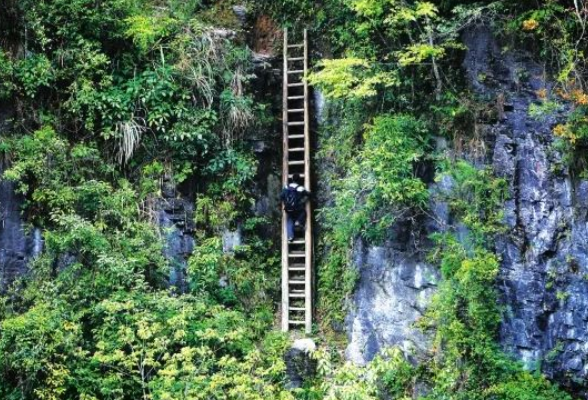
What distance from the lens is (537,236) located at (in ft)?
27.5

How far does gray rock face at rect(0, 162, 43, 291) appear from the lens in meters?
9.55

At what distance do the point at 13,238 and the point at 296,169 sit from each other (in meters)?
4.94

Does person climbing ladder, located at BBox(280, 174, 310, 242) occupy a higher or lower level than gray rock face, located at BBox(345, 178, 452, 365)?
higher

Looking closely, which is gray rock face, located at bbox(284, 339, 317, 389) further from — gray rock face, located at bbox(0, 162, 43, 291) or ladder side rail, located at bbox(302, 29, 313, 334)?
gray rock face, located at bbox(0, 162, 43, 291)

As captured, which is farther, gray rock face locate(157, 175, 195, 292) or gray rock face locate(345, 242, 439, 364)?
gray rock face locate(157, 175, 195, 292)

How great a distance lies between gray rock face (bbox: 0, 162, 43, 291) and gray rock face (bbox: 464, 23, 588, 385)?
711 cm

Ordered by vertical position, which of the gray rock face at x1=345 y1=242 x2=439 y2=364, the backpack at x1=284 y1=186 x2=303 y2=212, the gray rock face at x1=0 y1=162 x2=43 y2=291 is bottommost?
the gray rock face at x1=345 y1=242 x2=439 y2=364

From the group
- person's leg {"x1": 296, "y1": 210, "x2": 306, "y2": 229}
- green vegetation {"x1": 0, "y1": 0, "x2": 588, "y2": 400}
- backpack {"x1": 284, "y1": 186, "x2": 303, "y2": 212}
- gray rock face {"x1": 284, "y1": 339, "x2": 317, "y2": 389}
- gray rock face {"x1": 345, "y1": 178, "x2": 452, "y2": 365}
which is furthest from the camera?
person's leg {"x1": 296, "y1": 210, "x2": 306, "y2": 229}

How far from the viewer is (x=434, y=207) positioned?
358 inches

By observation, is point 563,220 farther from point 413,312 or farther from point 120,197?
point 120,197

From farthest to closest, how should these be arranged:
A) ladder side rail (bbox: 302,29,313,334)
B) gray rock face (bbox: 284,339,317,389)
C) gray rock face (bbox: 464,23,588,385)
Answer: ladder side rail (bbox: 302,29,313,334), gray rock face (bbox: 284,339,317,389), gray rock face (bbox: 464,23,588,385)

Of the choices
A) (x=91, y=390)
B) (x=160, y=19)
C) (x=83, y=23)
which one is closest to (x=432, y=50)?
(x=160, y=19)

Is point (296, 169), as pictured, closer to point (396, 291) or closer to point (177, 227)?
point (177, 227)

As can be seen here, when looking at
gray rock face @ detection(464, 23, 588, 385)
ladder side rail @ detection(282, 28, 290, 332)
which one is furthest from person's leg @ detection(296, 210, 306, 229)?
gray rock face @ detection(464, 23, 588, 385)
